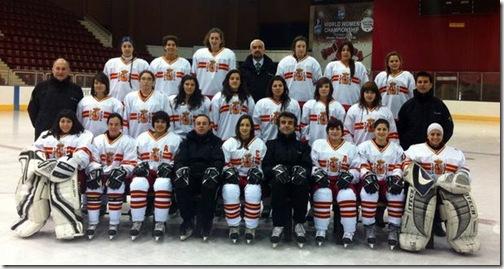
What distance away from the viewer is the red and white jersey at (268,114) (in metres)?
3.83

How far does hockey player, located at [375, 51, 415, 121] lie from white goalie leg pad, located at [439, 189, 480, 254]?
985 millimetres

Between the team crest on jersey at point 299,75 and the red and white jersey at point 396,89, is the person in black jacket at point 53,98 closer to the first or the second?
the team crest on jersey at point 299,75

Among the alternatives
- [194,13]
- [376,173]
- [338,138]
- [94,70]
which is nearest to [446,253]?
[376,173]

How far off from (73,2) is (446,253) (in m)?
18.3

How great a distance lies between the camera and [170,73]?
167 inches

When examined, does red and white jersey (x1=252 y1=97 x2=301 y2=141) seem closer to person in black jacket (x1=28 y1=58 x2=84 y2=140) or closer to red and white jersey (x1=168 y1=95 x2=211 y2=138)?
red and white jersey (x1=168 y1=95 x2=211 y2=138)

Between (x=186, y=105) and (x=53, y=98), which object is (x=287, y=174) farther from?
(x=53, y=98)

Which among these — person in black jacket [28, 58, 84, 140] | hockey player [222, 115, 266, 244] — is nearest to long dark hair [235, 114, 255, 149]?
hockey player [222, 115, 266, 244]

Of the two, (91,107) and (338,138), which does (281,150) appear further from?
(91,107)

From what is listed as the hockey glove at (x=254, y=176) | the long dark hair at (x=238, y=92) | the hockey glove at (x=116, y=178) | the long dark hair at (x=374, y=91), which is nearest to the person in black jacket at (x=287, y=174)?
the hockey glove at (x=254, y=176)

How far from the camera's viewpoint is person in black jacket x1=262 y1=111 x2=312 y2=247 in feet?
10.7

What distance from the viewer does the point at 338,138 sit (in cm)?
349

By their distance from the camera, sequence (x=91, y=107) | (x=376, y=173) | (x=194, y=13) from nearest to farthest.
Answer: (x=376, y=173), (x=91, y=107), (x=194, y=13)

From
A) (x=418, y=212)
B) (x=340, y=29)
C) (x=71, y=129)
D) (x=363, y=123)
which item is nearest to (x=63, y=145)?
(x=71, y=129)
